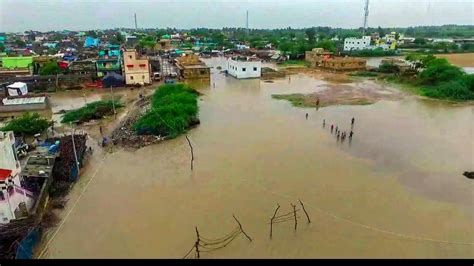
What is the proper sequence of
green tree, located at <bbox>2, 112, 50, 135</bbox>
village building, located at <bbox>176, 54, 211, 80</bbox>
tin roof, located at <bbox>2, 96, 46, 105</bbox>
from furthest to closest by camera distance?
village building, located at <bbox>176, 54, 211, 80</bbox>, tin roof, located at <bbox>2, 96, 46, 105</bbox>, green tree, located at <bbox>2, 112, 50, 135</bbox>

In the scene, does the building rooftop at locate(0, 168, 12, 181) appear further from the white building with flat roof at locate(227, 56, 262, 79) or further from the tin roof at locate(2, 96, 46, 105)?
the white building with flat roof at locate(227, 56, 262, 79)

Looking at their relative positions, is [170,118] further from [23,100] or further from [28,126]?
[23,100]

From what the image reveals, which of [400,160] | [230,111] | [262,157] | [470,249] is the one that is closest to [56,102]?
[230,111]

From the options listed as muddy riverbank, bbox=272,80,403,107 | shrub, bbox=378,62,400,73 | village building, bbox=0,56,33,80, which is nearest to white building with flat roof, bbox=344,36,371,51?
shrub, bbox=378,62,400,73

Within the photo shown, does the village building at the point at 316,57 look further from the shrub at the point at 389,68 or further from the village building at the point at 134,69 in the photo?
the village building at the point at 134,69

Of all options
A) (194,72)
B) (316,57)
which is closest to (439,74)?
(316,57)

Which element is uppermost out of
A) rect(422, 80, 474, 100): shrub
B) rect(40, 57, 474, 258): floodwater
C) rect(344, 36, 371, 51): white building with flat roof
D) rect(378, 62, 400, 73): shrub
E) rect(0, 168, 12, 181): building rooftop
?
rect(344, 36, 371, 51): white building with flat roof

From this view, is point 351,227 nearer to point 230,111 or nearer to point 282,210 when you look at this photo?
point 282,210
